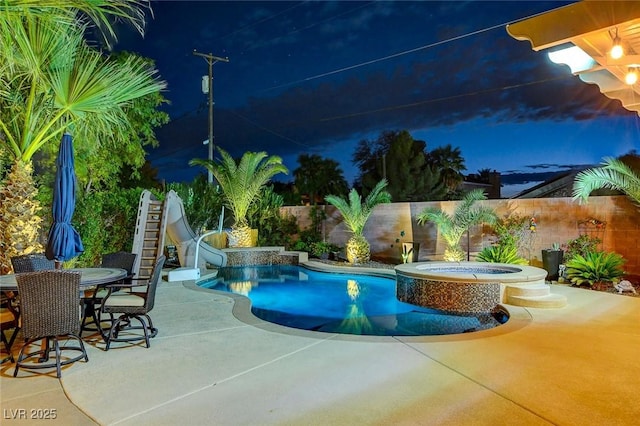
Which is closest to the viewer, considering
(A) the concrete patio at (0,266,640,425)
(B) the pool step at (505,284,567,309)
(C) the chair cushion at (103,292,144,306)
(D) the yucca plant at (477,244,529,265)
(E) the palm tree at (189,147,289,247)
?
(A) the concrete patio at (0,266,640,425)

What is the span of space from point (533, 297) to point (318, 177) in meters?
24.7

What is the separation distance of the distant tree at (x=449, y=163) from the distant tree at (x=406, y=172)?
2.94 ft

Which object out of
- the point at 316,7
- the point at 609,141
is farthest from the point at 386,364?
the point at 609,141

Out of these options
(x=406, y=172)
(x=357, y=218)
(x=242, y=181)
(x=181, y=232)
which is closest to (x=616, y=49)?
(x=357, y=218)

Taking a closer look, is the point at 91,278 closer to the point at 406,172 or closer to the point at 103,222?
the point at 103,222

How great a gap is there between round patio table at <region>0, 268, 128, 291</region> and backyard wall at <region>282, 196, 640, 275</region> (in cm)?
905

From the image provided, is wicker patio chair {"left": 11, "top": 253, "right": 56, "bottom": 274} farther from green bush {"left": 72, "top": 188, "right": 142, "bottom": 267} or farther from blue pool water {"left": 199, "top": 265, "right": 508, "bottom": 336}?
green bush {"left": 72, "top": 188, "right": 142, "bottom": 267}

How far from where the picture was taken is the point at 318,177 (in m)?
30.4

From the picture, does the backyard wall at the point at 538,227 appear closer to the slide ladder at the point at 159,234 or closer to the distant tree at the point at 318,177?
the slide ladder at the point at 159,234

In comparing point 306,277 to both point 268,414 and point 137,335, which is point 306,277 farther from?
point 268,414

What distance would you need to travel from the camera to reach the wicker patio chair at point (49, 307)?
11.8ft

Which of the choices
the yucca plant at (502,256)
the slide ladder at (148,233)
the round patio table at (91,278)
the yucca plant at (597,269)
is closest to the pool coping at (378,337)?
the round patio table at (91,278)

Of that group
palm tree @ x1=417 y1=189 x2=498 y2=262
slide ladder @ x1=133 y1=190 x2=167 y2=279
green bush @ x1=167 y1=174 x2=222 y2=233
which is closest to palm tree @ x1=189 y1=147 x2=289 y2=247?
green bush @ x1=167 y1=174 x2=222 y2=233

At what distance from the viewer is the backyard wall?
8.80 m
